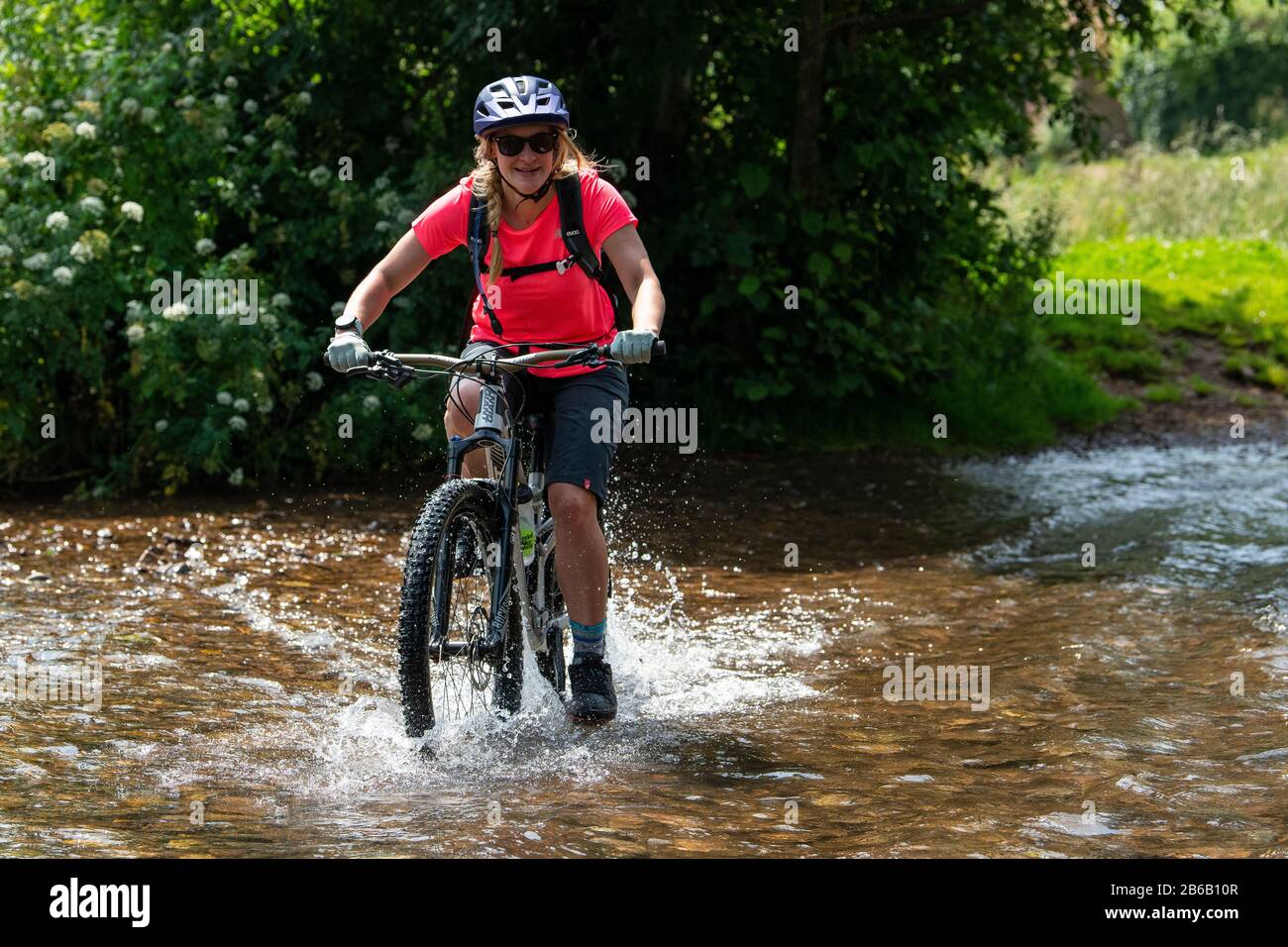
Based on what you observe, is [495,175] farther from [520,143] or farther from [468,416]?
[468,416]

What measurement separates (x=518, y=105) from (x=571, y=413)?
0.96 meters

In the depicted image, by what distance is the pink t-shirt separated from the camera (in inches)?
193

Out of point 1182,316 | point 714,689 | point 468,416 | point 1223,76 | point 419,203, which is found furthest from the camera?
point 1223,76

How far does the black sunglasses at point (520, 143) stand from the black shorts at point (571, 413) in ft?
1.97

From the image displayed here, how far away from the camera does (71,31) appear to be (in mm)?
9891

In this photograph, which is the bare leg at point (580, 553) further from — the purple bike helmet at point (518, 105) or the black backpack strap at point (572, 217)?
the purple bike helmet at point (518, 105)

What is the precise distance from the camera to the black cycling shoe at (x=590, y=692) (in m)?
5.06

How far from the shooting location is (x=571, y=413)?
488 cm

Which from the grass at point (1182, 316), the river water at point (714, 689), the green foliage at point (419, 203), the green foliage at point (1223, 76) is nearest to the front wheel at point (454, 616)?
the river water at point (714, 689)

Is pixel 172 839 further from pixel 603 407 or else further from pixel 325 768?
pixel 603 407

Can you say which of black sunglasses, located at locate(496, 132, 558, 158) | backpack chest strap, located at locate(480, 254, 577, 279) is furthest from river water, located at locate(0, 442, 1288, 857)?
black sunglasses, located at locate(496, 132, 558, 158)

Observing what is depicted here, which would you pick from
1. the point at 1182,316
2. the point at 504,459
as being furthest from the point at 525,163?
the point at 1182,316
